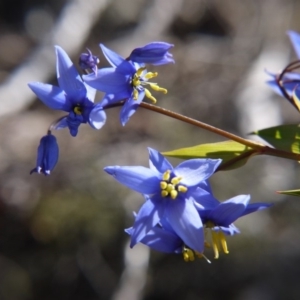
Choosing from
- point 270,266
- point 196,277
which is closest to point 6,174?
point 196,277

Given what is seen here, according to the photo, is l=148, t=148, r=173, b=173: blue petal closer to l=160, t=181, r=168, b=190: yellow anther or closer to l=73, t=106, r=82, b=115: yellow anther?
l=160, t=181, r=168, b=190: yellow anther

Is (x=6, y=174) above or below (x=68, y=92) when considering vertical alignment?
below

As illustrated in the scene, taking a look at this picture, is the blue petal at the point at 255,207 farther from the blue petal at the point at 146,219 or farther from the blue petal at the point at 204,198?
the blue petal at the point at 146,219

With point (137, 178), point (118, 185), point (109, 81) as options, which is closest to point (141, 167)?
point (137, 178)

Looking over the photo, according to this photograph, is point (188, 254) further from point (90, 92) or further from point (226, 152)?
point (90, 92)

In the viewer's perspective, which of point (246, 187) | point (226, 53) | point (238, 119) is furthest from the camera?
point (226, 53)

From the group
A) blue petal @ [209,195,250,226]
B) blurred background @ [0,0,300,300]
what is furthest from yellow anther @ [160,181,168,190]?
blurred background @ [0,0,300,300]

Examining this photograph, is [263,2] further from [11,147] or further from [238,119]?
[11,147]
